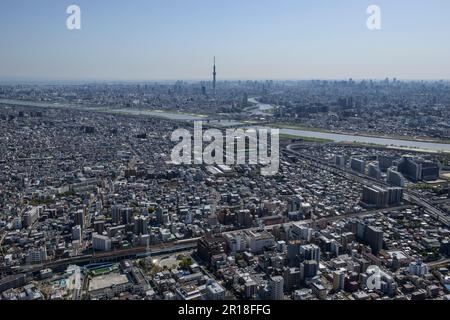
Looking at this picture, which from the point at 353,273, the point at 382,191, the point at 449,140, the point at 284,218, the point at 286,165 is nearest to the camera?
the point at 353,273

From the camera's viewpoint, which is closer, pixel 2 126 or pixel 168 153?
pixel 168 153

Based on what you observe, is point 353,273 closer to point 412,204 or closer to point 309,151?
point 412,204

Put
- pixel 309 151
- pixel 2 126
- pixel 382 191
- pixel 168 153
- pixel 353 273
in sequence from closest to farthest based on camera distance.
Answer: pixel 353 273
pixel 382 191
pixel 168 153
pixel 309 151
pixel 2 126
